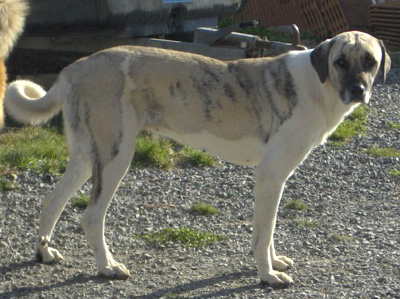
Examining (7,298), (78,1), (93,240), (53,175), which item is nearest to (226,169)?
(53,175)

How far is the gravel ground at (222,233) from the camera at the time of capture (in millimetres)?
5473

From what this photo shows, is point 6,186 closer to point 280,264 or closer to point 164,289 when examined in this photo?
point 164,289

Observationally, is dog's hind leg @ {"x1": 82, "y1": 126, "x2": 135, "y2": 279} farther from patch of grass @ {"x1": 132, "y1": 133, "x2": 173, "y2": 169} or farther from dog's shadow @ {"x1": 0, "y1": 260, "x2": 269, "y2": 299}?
patch of grass @ {"x1": 132, "y1": 133, "x2": 173, "y2": 169}

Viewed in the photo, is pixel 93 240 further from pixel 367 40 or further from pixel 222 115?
pixel 367 40

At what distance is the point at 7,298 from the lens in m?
5.21

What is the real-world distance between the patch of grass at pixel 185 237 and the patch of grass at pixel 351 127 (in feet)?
10.3

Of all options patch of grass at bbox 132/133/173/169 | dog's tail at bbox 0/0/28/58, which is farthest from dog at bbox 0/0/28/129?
patch of grass at bbox 132/133/173/169

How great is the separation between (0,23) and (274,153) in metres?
2.20

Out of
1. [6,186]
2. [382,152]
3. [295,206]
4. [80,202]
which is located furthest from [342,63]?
[382,152]

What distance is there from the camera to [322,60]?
5730 millimetres

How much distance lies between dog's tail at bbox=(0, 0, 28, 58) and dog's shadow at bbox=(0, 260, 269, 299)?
165 centimetres

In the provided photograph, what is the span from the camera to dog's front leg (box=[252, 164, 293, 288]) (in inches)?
219

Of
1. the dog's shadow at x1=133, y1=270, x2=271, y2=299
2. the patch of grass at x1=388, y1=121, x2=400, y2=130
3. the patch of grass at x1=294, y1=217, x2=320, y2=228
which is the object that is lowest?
the dog's shadow at x1=133, y1=270, x2=271, y2=299

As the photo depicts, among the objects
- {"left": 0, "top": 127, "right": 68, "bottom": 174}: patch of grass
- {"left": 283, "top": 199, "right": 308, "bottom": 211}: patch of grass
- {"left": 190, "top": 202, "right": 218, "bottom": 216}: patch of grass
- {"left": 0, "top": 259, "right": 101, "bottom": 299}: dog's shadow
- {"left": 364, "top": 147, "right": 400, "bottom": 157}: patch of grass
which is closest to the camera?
{"left": 0, "top": 259, "right": 101, "bottom": 299}: dog's shadow
